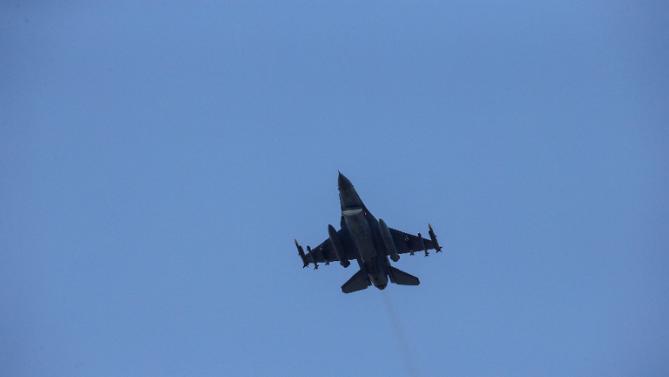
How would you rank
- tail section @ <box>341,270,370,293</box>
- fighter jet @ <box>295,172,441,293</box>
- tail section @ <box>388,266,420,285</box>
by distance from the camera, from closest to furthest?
fighter jet @ <box>295,172,441,293</box> → tail section @ <box>388,266,420,285</box> → tail section @ <box>341,270,370,293</box>

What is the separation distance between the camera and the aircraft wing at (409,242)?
6162cm

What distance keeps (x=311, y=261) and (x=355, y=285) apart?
14.1 feet

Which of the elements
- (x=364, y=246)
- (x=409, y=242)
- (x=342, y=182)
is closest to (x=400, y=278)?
(x=409, y=242)

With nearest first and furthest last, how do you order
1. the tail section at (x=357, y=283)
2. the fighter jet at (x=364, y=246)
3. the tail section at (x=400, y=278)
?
the fighter jet at (x=364, y=246), the tail section at (x=400, y=278), the tail section at (x=357, y=283)

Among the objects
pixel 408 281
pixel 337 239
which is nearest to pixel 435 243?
pixel 408 281

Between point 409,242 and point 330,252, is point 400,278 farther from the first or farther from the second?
point 330,252

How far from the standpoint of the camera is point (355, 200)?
57.2 m

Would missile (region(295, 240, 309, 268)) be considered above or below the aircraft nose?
below

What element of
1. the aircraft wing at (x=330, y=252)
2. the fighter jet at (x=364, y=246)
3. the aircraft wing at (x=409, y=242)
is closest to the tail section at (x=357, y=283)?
the fighter jet at (x=364, y=246)

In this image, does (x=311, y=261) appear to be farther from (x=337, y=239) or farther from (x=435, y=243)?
(x=435, y=243)

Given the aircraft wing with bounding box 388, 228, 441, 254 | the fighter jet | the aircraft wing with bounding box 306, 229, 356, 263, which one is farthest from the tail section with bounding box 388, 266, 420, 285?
the aircraft wing with bounding box 306, 229, 356, 263

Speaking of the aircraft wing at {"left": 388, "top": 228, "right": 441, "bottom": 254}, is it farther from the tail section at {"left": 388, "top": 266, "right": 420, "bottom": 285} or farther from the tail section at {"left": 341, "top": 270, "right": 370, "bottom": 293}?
the tail section at {"left": 341, "top": 270, "right": 370, "bottom": 293}

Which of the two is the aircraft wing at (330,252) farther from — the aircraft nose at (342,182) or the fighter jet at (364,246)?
the aircraft nose at (342,182)

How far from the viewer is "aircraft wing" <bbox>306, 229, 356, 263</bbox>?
60781 millimetres
